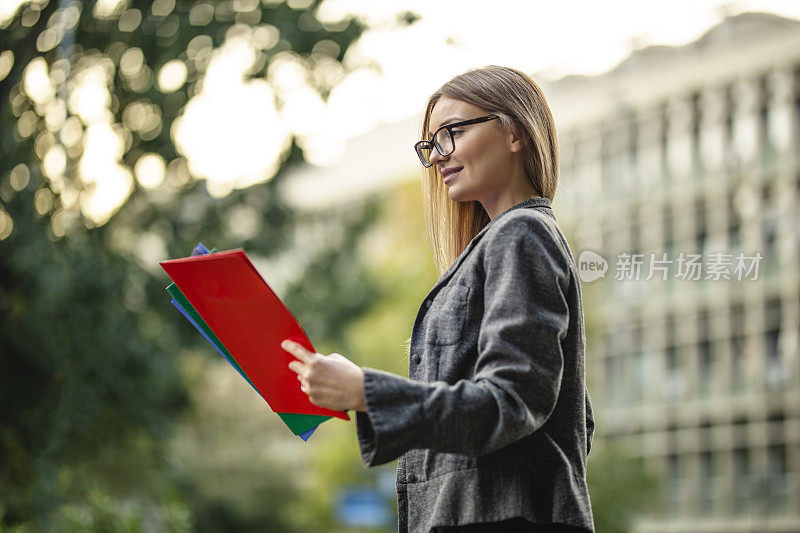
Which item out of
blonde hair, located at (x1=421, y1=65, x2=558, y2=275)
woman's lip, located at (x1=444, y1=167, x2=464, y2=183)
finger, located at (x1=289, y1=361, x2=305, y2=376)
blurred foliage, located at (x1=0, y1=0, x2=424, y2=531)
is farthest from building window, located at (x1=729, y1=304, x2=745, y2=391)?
finger, located at (x1=289, y1=361, x2=305, y2=376)

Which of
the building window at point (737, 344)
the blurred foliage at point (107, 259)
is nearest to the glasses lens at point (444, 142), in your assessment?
the blurred foliage at point (107, 259)

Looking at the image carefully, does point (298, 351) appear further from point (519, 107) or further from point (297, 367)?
point (519, 107)

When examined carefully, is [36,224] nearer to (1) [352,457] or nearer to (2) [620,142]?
(1) [352,457]

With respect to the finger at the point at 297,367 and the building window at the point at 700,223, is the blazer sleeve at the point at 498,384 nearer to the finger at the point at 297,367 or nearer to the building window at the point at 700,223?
the finger at the point at 297,367

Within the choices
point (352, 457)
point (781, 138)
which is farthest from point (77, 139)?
point (781, 138)

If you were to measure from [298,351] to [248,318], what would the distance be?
15cm

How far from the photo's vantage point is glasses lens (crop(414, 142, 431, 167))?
2.48 m

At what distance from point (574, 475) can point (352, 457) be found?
86.5 feet

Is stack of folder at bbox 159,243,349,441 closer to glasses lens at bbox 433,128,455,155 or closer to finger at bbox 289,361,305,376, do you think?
finger at bbox 289,361,305,376

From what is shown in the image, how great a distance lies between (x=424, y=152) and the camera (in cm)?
253

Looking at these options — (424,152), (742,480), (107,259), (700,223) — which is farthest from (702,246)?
(424,152)

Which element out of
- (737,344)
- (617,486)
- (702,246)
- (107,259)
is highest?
(107,259)

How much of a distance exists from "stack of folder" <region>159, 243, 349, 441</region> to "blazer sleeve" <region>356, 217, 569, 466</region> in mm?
139

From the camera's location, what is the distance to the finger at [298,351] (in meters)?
1.99
